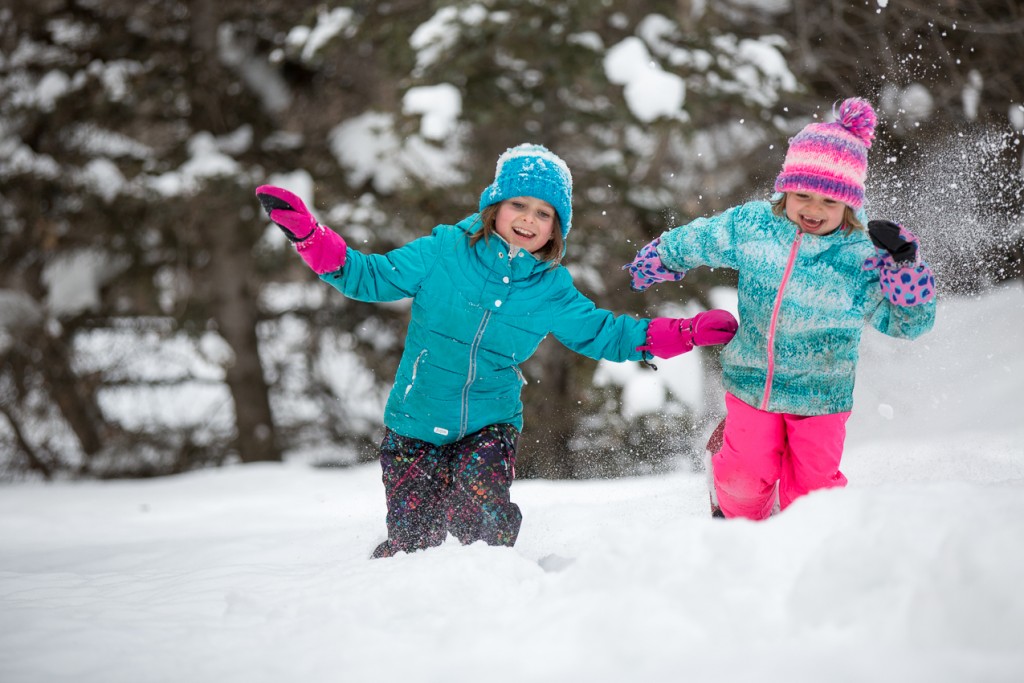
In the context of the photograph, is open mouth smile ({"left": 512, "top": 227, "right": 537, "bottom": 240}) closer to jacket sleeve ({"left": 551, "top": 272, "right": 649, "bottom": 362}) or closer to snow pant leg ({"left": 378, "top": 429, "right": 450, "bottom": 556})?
jacket sleeve ({"left": 551, "top": 272, "right": 649, "bottom": 362})

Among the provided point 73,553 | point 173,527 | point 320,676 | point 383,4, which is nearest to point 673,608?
point 320,676

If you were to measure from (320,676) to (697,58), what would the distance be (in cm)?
541

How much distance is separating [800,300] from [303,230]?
1.77 m

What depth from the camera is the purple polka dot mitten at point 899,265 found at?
268cm

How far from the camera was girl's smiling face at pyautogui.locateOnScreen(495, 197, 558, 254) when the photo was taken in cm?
314

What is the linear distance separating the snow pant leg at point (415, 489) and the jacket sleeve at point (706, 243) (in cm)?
118

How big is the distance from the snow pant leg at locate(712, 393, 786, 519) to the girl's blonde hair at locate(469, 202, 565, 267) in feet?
2.82

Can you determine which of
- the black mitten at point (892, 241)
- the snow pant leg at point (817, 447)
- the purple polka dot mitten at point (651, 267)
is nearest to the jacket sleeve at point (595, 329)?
the purple polka dot mitten at point (651, 267)

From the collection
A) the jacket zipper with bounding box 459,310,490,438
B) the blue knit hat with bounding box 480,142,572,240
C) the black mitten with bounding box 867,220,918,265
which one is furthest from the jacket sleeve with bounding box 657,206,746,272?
the jacket zipper with bounding box 459,310,490,438

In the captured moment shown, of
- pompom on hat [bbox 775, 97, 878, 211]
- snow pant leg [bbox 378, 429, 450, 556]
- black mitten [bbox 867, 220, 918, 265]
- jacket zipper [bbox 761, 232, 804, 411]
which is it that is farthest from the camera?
snow pant leg [bbox 378, 429, 450, 556]

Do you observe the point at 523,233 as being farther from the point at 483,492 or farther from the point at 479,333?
the point at 483,492

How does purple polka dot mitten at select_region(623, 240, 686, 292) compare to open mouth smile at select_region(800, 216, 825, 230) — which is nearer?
open mouth smile at select_region(800, 216, 825, 230)

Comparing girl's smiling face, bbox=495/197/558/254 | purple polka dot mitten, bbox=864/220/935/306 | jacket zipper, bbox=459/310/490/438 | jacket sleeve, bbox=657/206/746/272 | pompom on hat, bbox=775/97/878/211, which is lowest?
jacket zipper, bbox=459/310/490/438

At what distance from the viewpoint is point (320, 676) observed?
1.91 meters
